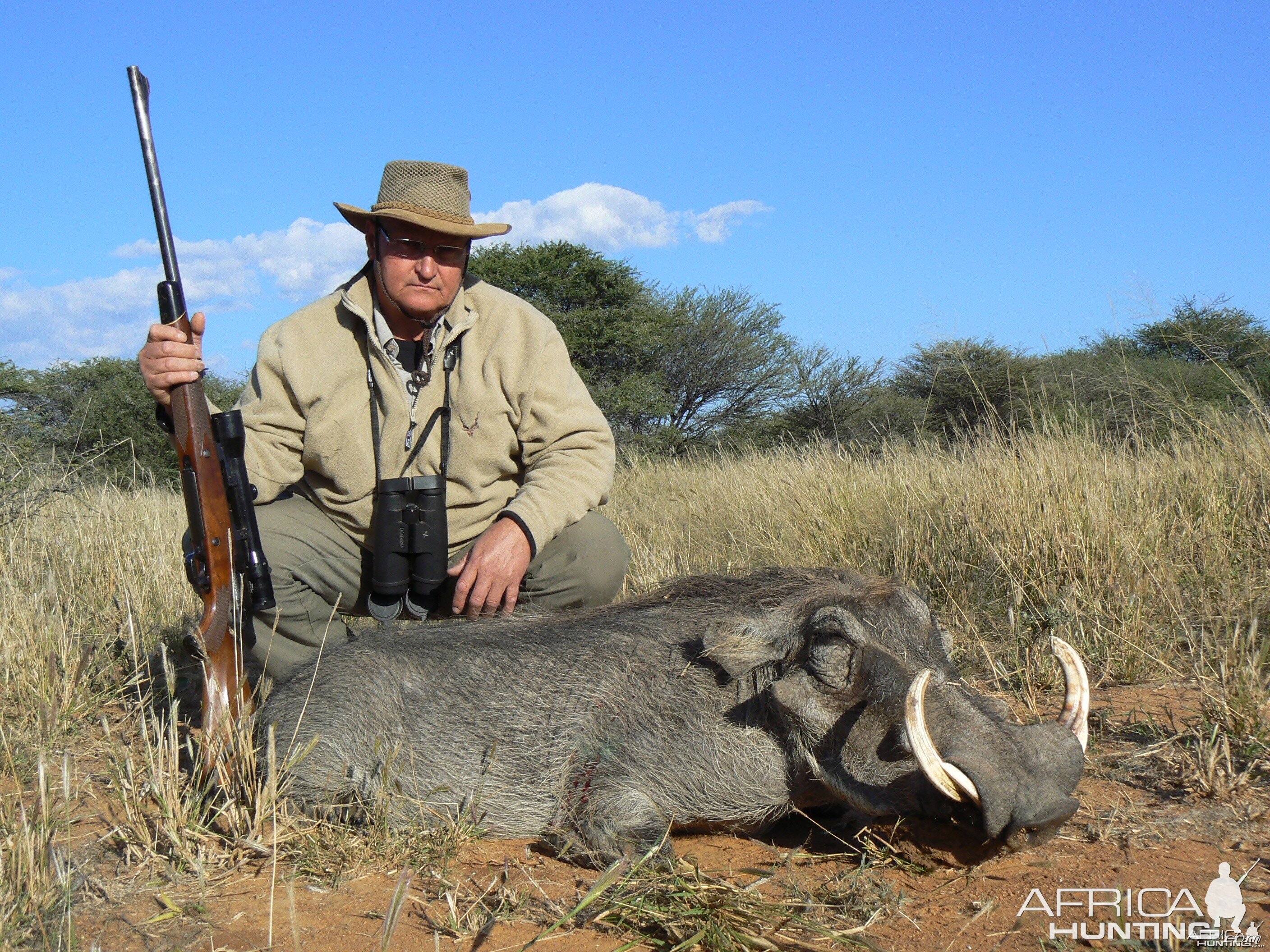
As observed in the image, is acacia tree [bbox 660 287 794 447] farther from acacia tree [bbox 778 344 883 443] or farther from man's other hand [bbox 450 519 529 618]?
man's other hand [bbox 450 519 529 618]

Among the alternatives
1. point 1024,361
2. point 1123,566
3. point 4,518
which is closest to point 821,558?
point 1123,566

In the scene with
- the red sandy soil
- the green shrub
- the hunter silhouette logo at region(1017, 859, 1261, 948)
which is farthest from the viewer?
the green shrub

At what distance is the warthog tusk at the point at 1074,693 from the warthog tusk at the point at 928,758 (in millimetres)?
379

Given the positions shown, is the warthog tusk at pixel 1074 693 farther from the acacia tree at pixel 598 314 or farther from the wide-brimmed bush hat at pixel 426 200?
the acacia tree at pixel 598 314

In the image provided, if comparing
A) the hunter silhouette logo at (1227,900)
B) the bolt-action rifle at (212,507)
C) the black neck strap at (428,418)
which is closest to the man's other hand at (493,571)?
the black neck strap at (428,418)

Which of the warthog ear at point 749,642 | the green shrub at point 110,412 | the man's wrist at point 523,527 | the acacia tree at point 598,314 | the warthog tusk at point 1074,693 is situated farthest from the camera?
the acacia tree at point 598,314

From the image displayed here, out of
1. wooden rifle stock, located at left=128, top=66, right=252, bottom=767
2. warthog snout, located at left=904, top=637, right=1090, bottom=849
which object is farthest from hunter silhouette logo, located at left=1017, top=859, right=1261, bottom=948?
wooden rifle stock, located at left=128, top=66, right=252, bottom=767

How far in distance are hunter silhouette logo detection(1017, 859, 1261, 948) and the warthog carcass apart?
151 mm

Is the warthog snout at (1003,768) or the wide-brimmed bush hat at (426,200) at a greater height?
the wide-brimmed bush hat at (426,200)

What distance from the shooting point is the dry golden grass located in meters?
2.63

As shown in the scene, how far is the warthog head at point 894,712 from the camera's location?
2207 mm

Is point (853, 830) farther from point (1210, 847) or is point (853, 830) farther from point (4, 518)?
point (4, 518)

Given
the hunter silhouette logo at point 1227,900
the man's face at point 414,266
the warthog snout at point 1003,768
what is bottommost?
the hunter silhouette logo at point 1227,900

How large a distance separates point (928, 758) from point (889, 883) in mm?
393
